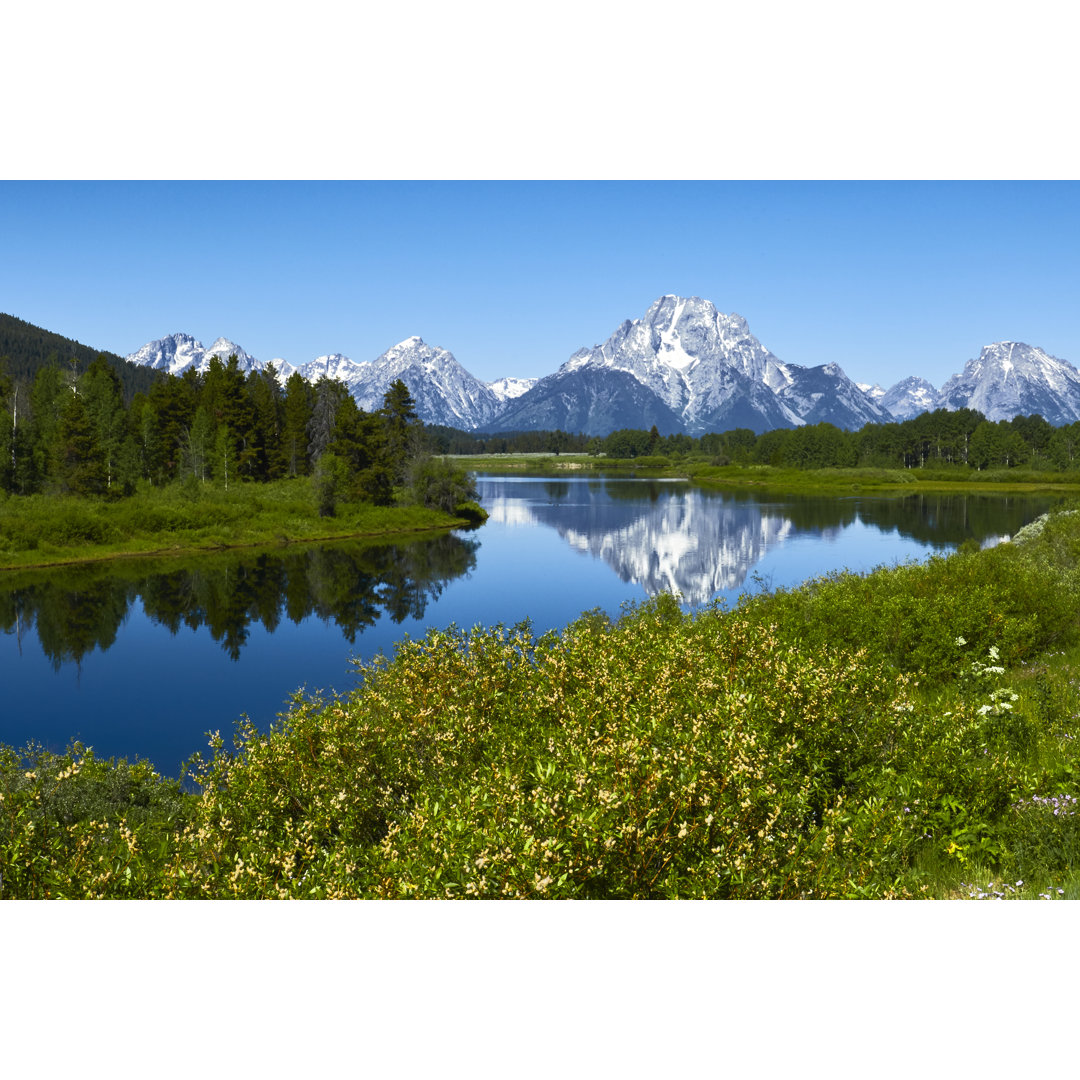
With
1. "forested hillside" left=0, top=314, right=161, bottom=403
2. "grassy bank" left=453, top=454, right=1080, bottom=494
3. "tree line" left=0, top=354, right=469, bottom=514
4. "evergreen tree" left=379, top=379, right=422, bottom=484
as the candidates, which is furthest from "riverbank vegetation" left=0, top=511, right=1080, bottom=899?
"grassy bank" left=453, top=454, right=1080, bottom=494

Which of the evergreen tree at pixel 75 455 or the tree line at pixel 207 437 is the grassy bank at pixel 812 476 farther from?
the evergreen tree at pixel 75 455

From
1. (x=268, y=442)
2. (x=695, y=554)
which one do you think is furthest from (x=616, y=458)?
(x=695, y=554)

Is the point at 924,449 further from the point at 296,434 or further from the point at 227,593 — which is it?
the point at 227,593

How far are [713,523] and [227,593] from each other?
35.6m

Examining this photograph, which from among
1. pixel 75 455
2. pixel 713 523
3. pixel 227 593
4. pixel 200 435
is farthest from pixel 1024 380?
pixel 200 435

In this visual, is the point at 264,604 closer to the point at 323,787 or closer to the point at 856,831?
the point at 323,787

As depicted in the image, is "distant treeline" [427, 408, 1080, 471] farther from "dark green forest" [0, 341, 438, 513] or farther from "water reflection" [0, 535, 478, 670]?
"water reflection" [0, 535, 478, 670]

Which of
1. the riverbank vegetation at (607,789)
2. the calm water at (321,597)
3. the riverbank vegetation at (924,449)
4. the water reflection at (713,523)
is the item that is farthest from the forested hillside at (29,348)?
the riverbank vegetation at (607,789)

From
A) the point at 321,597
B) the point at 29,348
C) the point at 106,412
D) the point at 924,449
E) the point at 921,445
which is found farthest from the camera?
the point at 921,445

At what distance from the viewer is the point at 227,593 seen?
3559cm

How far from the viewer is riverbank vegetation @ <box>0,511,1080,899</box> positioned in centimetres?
461

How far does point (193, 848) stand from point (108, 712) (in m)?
16.0

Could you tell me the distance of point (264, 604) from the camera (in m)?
33.2

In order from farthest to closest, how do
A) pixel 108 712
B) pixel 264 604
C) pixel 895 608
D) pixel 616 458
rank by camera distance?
1. pixel 616 458
2. pixel 264 604
3. pixel 108 712
4. pixel 895 608
